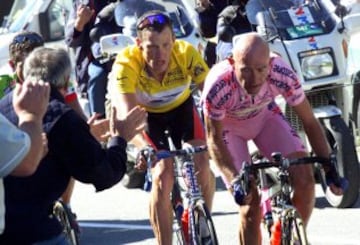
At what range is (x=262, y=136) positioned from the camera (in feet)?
25.6

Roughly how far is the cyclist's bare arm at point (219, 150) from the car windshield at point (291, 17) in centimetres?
370

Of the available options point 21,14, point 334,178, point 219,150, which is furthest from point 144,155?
point 21,14

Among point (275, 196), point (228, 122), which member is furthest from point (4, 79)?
point (275, 196)

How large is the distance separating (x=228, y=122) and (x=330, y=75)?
3.20 meters

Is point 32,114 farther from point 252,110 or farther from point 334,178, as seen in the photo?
point 252,110

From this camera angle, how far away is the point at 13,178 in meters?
5.27

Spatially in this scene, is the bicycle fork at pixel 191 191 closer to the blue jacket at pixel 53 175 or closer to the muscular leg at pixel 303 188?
the muscular leg at pixel 303 188

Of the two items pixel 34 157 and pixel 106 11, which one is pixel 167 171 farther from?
pixel 106 11

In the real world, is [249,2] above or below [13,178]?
below

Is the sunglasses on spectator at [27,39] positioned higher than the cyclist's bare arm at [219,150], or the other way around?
the sunglasses on spectator at [27,39]

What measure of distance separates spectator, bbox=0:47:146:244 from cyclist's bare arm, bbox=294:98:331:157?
213 centimetres

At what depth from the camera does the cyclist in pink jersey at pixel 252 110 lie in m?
7.10

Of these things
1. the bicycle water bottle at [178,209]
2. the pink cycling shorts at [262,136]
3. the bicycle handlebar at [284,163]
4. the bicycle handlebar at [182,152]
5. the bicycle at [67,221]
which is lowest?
the bicycle at [67,221]

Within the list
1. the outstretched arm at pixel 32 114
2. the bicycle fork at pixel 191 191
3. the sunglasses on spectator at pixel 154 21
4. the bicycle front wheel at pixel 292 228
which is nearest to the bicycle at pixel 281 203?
the bicycle front wheel at pixel 292 228
